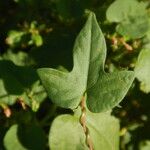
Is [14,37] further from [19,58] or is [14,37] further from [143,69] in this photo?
[143,69]

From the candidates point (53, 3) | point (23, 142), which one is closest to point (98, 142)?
point (23, 142)

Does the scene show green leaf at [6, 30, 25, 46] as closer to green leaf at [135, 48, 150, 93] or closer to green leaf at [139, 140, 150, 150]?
green leaf at [135, 48, 150, 93]

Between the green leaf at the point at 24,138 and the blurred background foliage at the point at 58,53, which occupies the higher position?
the blurred background foliage at the point at 58,53

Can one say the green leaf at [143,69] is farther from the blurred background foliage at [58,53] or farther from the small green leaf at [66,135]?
the small green leaf at [66,135]

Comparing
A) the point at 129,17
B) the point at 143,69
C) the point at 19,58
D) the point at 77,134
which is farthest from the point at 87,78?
the point at 19,58

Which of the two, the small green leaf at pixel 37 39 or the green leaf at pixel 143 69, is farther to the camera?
the small green leaf at pixel 37 39

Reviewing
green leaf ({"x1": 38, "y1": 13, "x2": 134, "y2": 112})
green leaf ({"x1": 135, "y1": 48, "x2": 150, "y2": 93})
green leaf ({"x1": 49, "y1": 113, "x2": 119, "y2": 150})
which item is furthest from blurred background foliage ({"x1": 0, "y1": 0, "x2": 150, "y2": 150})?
green leaf ({"x1": 38, "y1": 13, "x2": 134, "y2": 112})

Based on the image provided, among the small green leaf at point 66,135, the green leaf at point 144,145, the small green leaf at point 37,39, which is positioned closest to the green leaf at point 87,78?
the small green leaf at point 66,135
